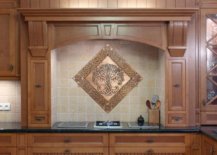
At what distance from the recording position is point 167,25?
147 inches

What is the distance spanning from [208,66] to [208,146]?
0.95 metres

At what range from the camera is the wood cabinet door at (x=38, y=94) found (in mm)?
3785

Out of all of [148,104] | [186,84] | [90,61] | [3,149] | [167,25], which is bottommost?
[3,149]

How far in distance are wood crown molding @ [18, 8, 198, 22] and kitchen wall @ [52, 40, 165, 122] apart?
591 mm

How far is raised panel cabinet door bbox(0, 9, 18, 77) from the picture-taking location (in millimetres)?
3844

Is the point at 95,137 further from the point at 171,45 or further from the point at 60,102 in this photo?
the point at 171,45

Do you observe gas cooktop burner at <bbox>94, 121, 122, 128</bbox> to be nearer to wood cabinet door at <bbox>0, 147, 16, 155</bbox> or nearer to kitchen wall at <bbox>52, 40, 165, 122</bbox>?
kitchen wall at <bbox>52, 40, 165, 122</bbox>

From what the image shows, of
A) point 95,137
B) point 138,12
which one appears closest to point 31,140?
point 95,137

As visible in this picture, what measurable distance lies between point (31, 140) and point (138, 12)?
6.01 feet

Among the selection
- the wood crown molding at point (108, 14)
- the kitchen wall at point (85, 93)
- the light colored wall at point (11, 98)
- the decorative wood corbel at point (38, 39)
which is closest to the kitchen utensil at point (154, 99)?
the kitchen wall at point (85, 93)

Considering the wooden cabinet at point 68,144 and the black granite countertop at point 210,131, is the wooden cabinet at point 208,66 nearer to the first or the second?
the black granite countertop at point 210,131

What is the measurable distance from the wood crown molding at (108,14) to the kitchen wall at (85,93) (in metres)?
0.59

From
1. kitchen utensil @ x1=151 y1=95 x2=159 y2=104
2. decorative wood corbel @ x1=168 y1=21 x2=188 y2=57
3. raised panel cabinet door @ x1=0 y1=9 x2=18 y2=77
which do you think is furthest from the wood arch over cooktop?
kitchen utensil @ x1=151 y1=95 x2=159 y2=104

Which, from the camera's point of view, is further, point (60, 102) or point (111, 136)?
point (60, 102)
